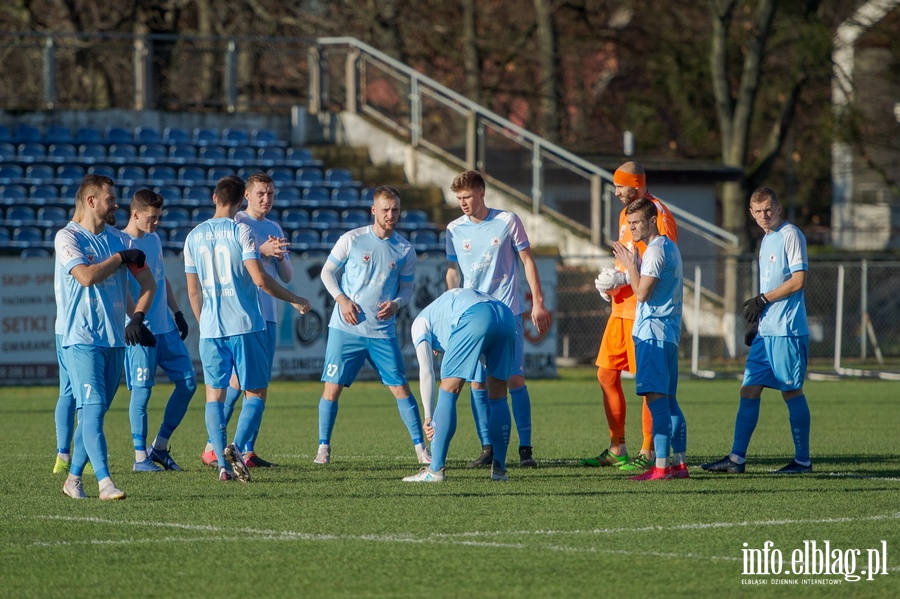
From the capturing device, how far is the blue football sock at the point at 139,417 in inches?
396

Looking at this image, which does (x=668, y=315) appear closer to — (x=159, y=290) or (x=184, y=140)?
(x=159, y=290)

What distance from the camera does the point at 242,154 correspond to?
1031 inches

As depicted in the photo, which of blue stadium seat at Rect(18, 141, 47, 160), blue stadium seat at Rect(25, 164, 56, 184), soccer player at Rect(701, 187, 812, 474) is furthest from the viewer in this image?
blue stadium seat at Rect(18, 141, 47, 160)

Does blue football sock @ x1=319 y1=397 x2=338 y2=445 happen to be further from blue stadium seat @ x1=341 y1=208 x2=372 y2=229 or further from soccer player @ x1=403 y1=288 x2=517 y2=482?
blue stadium seat @ x1=341 y1=208 x2=372 y2=229

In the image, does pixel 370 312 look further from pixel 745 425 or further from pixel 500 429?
pixel 745 425

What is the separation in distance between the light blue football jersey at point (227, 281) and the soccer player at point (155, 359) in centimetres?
63

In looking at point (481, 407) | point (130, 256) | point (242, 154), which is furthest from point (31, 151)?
point (130, 256)

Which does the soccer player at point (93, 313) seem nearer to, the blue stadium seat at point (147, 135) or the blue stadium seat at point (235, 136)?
the blue stadium seat at point (147, 135)

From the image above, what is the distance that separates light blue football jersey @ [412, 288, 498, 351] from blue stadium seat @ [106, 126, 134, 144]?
59.7 feet

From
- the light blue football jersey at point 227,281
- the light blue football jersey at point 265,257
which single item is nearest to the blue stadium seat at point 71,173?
the light blue football jersey at point 265,257

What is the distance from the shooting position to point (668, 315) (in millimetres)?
9461

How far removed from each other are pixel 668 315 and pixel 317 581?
4255 millimetres

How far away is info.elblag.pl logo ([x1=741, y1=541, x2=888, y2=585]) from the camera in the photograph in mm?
6109

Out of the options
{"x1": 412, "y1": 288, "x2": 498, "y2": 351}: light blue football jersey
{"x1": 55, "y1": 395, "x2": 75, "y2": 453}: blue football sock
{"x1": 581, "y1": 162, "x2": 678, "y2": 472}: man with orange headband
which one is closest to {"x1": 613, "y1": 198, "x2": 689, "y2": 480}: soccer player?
{"x1": 581, "y1": 162, "x2": 678, "y2": 472}: man with orange headband
